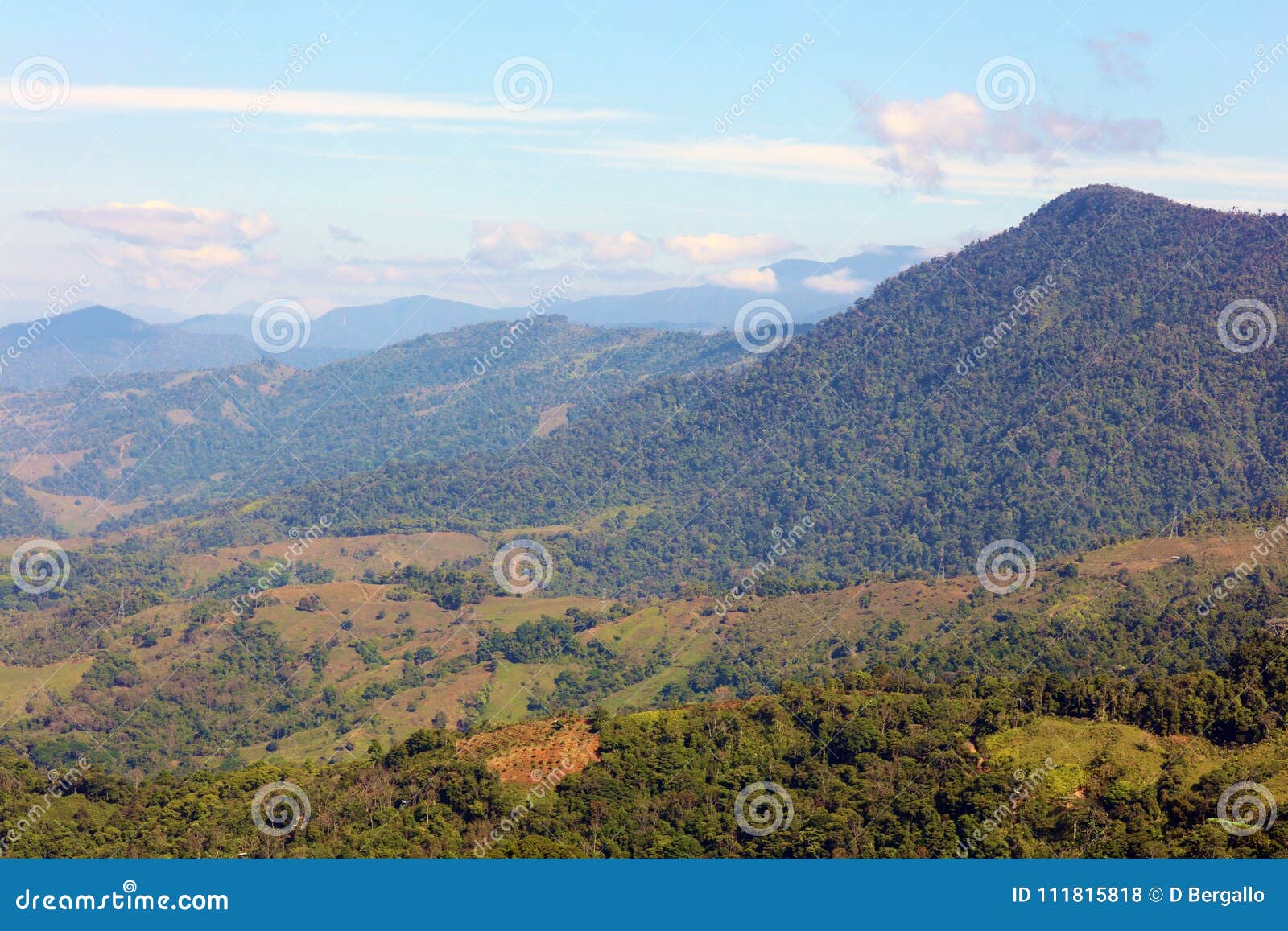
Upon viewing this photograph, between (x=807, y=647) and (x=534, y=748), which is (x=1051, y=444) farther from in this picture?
(x=534, y=748)

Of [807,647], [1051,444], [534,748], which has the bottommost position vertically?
[807,647]

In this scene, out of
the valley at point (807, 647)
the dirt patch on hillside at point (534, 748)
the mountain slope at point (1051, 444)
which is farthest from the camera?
the mountain slope at point (1051, 444)

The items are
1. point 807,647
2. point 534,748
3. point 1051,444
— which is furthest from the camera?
point 1051,444

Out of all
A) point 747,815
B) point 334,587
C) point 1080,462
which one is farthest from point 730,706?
point 1080,462

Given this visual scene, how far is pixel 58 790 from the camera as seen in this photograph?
61.0 metres

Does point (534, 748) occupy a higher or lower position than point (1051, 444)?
lower

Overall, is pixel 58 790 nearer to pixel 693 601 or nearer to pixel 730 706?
pixel 730 706

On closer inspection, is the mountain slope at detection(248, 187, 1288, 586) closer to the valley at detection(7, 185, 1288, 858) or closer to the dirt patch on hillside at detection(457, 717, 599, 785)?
the valley at detection(7, 185, 1288, 858)

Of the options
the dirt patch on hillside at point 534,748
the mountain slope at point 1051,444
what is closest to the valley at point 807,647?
the dirt patch on hillside at point 534,748

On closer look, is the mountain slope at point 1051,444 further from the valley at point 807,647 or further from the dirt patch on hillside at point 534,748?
the dirt patch on hillside at point 534,748

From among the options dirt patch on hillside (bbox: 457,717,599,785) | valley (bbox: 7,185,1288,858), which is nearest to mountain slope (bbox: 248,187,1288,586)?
valley (bbox: 7,185,1288,858)

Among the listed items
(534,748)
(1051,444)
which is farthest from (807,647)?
(1051,444)

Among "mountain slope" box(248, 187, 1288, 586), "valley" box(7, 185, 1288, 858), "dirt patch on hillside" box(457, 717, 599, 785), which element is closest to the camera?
"valley" box(7, 185, 1288, 858)

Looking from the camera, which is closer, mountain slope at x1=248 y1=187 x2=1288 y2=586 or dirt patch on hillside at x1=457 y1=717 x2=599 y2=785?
dirt patch on hillside at x1=457 y1=717 x2=599 y2=785
